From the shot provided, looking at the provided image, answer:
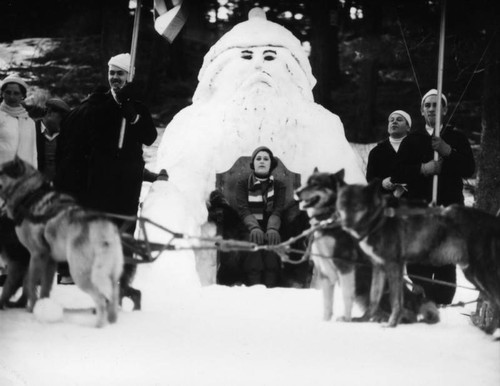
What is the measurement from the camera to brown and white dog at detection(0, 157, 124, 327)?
7.84 ft

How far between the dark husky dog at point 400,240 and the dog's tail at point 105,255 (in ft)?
2.32

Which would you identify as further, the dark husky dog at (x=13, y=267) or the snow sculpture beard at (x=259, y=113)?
the snow sculpture beard at (x=259, y=113)

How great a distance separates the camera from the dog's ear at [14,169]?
2.41 m

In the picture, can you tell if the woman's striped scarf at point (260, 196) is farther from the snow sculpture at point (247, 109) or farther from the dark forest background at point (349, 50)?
the dark forest background at point (349, 50)

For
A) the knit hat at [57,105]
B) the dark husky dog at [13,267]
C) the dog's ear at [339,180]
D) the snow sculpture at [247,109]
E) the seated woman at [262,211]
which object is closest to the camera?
the dog's ear at [339,180]

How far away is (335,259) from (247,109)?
1.37 m

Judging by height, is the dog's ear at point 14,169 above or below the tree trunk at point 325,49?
below

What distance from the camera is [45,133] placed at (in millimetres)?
2740

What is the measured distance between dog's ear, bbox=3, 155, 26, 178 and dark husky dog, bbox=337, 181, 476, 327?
39.6 inches

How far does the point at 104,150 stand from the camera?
2.56 meters

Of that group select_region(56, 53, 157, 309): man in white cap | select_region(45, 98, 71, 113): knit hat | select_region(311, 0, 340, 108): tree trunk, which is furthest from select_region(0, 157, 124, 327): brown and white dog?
select_region(311, 0, 340, 108): tree trunk

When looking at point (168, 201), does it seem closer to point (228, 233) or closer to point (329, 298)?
point (228, 233)

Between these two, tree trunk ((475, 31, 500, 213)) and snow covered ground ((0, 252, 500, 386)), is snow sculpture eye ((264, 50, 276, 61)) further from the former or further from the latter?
snow covered ground ((0, 252, 500, 386))

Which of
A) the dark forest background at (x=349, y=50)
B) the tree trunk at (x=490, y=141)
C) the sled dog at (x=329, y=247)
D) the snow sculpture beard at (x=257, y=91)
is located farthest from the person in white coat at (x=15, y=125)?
the tree trunk at (x=490, y=141)
